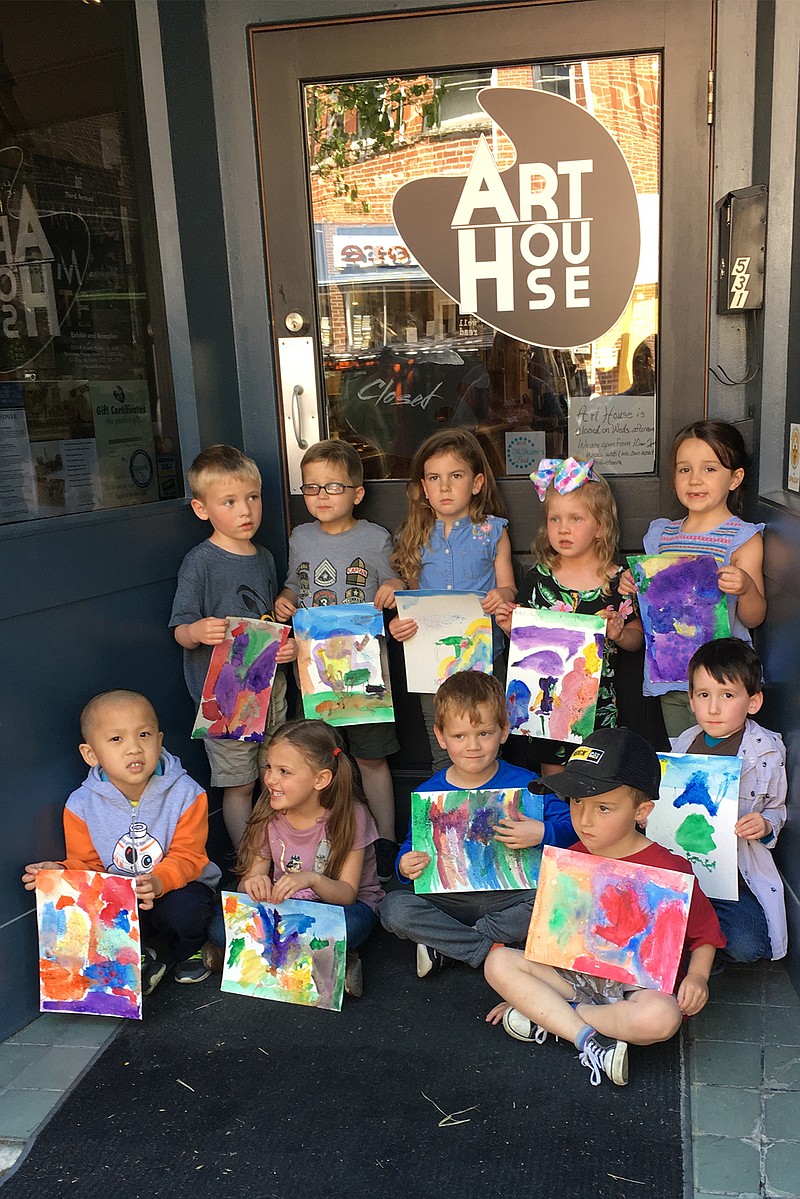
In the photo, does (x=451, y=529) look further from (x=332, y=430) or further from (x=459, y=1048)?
(x=459, y=1048)

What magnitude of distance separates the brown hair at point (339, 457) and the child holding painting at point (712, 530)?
1056mm

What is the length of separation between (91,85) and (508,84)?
1.48 metres

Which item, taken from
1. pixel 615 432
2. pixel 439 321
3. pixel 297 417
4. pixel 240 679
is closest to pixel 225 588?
pixel 240 679

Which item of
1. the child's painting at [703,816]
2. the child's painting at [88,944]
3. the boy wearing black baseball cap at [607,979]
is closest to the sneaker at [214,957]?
the child's painting at [88,944]

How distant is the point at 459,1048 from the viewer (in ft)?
9.27

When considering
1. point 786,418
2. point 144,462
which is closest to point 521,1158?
point 786,418

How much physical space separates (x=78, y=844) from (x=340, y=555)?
1.36 meters

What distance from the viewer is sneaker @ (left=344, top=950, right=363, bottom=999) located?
309 cm

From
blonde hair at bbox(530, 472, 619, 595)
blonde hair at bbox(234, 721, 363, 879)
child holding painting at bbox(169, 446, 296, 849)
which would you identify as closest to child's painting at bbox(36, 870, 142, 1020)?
blonde hair at bbox(234, 721, 363, 879)

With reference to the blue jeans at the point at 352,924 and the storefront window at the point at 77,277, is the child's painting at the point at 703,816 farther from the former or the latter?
the storefront window at the point at 77,277

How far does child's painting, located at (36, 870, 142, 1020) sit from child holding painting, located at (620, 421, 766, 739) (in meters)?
1.88

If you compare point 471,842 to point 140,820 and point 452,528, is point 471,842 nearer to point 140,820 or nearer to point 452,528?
point 140,820

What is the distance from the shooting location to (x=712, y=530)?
348cm

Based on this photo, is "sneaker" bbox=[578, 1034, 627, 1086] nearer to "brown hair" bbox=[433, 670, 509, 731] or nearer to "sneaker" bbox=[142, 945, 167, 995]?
"brown hair" bbox=[433, 670, 509, 731]
